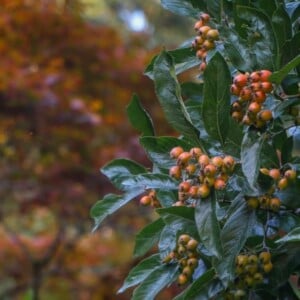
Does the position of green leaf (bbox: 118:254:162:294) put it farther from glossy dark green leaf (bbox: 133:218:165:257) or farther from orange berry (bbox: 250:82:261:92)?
orange berry (bbox: 250:82:261:92)

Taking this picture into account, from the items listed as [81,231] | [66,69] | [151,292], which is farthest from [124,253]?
[151,292]

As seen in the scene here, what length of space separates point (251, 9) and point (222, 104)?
0.47 ft

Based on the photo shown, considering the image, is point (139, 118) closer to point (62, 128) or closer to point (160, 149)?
point (160, 149)

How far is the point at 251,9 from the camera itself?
846 millimetres

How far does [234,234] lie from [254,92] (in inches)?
7.5

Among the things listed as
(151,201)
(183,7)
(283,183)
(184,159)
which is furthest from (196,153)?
Answer: (183,7)

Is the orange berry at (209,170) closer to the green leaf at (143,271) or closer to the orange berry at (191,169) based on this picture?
the orange berry at (191,169)

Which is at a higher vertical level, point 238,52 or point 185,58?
point 238,52

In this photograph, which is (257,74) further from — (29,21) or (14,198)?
(14,198)

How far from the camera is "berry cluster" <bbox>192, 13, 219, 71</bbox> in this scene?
881mm

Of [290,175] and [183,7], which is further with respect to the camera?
[183,7]

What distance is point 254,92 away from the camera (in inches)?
30.3

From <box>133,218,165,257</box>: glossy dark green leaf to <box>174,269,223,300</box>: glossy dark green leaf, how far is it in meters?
0.18

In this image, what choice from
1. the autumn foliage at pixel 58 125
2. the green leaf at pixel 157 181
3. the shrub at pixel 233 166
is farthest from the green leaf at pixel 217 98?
the autumn foliage at pixel 58 125
